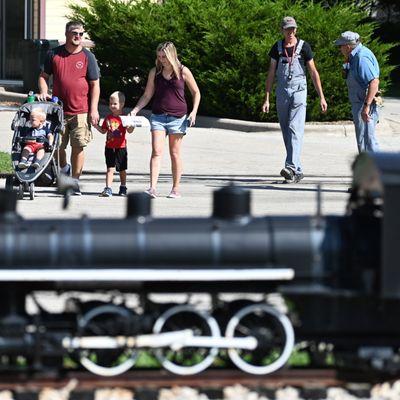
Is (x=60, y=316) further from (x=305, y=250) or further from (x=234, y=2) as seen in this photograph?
(x=234, y=2)

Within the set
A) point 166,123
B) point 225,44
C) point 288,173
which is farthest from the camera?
point 225,44

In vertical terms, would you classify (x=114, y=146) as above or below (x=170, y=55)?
below

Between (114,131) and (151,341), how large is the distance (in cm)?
718

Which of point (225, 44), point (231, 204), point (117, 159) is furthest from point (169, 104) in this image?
point (225, 44)

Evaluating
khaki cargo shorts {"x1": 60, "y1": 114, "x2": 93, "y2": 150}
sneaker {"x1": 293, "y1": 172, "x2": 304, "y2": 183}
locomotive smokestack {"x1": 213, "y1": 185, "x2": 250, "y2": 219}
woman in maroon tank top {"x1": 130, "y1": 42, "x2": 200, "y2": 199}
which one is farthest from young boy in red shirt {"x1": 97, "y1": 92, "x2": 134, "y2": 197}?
locomotive smokestack {"x1": 213, "y1": 185, "x2": 250, "y2": 219}

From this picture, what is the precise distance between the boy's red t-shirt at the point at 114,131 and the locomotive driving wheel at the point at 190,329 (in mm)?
6903

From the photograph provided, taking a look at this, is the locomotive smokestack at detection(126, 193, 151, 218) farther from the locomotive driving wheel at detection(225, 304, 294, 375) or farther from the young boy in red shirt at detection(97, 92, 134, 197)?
the young boy in red shirt at detection(97, 92, 134, 197)

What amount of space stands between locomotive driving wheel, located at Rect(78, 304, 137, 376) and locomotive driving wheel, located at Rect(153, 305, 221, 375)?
0.17 m

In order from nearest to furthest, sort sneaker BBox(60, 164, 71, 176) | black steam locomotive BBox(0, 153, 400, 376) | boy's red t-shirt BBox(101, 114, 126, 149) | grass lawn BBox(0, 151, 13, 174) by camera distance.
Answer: black steam locomotive BBox(0, 153, 400, 376) < boy's red t-shirt BBox(101, 114, 126, 149) < sneaker BBox(60, 164, 71, 176) < grass lawn BBox(0, 151, 13, 174)

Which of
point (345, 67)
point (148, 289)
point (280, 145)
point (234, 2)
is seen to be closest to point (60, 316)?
point (148, 289)

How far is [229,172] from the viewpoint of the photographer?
1645 cm

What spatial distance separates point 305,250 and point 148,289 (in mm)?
850

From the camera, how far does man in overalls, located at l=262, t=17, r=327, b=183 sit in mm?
14789

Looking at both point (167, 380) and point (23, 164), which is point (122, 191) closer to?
point (23, 164)
